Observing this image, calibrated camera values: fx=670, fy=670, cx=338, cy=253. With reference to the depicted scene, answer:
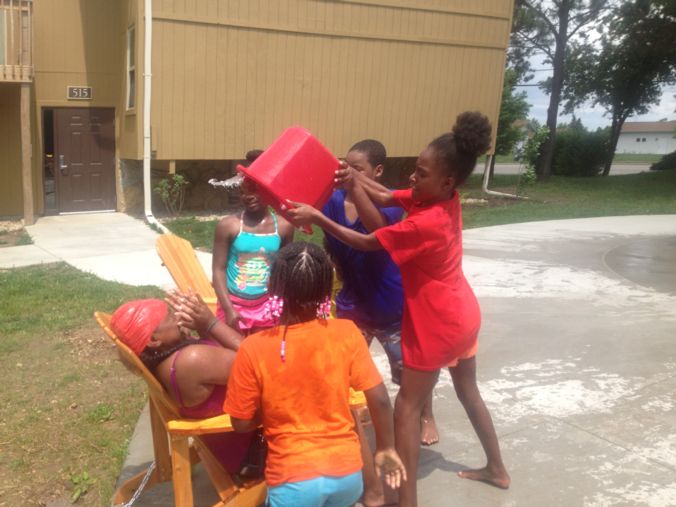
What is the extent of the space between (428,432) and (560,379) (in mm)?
1406

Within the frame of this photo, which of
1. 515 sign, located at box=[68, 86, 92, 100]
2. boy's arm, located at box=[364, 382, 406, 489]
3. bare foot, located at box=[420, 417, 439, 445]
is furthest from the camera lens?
515 sign, located at box=[68, 86, 92, 100]

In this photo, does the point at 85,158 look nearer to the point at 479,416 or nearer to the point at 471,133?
the point at 479,416

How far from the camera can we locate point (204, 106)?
38.9ft

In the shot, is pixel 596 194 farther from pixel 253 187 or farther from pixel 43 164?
pixel 253 187

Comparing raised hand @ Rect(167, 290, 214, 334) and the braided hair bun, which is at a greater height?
the braided hair bun

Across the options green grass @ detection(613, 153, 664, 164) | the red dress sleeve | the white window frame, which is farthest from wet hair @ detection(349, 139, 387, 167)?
green grass @ detection(613, 153, 664, 164)

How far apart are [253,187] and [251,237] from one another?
63 cm

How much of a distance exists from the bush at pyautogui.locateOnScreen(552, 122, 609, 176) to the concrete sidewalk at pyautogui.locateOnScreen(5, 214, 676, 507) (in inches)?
764

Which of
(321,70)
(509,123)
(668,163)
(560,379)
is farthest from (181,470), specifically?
(668,163)

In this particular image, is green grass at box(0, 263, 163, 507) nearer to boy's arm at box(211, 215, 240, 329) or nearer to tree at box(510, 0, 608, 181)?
boy's arm at box(211, 215, 240, 329)

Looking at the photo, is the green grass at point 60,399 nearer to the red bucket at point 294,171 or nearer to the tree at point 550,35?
the red bucket at point 294,171

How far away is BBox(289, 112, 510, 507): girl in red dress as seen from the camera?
262 cm

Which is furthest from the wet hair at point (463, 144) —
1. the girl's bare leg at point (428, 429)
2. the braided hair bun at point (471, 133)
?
the girl's bare leg at point (428, 429)

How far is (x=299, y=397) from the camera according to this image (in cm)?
219
